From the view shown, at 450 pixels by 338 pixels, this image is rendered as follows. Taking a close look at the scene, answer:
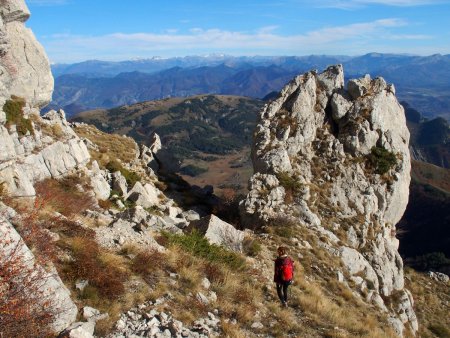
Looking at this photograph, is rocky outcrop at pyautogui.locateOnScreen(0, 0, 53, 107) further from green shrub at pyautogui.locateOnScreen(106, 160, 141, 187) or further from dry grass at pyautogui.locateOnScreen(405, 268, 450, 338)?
dry grass at pyautogui.locateOnScreen(405, 268, 450, 338)

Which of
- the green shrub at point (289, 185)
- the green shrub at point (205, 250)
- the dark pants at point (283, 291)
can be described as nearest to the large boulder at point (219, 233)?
the green shrub at point (205, 250)

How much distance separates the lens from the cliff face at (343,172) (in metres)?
31.2

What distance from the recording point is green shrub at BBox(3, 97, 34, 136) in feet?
90.8

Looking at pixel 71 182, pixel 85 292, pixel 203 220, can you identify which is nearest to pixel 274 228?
pixel 203 220

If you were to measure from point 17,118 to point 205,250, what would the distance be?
60.4 feet

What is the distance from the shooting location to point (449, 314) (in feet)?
118

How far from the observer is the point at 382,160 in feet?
125

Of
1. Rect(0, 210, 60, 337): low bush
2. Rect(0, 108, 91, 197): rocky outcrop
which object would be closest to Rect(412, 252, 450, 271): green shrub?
Rect(0, 108, 91, 197): rocky outcrop

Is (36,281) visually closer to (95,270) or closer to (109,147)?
(95,270)

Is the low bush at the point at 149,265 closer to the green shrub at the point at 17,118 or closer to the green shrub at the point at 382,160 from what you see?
the green shrub at the point at 17,118

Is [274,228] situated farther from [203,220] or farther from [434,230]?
[434,230]

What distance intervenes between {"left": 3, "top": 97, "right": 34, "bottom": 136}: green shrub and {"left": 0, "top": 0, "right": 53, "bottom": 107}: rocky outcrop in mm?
952

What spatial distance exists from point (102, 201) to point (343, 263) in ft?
57.8

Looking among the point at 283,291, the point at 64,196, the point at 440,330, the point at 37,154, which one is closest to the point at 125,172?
the point at 37,154
